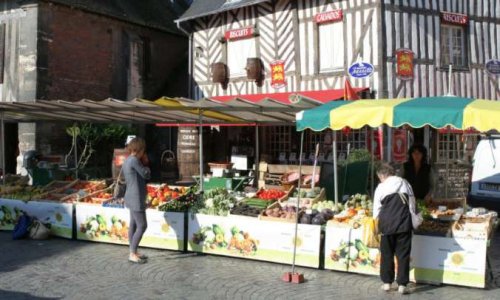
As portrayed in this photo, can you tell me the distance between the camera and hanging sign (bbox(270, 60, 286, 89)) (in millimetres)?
13719

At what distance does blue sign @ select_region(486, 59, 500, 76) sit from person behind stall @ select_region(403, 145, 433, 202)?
7.49 metres

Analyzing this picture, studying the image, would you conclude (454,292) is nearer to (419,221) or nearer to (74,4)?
(419,221)

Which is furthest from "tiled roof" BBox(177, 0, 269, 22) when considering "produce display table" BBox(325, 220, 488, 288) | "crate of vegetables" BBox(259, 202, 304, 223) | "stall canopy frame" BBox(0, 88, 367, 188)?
"produce display table" BBox(325, 220, 488, 288)

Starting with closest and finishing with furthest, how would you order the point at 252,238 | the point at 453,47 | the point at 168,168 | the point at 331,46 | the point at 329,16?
the point at 252,238 < the point at 329,16 < the point at 331,46 < the point at 453,47 < the point at 168,168

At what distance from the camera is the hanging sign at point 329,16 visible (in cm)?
1255

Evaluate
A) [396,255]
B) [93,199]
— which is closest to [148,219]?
[93,199]

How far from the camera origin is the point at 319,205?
7047 millimetres

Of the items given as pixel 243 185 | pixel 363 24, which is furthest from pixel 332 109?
pixel 363 24

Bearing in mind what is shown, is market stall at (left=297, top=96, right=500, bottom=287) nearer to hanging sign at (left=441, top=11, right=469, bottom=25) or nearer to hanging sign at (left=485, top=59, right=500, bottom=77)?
hanging sign at (left=441, top=11, right=469, bottom=25)

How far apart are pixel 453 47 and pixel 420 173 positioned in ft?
23.8

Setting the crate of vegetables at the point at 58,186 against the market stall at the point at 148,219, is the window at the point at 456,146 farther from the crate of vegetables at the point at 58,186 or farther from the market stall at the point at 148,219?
the crate of vegetables at the point at 58,186

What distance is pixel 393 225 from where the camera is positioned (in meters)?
5.29

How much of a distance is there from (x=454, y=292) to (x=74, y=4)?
1345 cm

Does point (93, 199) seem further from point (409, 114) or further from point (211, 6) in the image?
point (211, 6)
